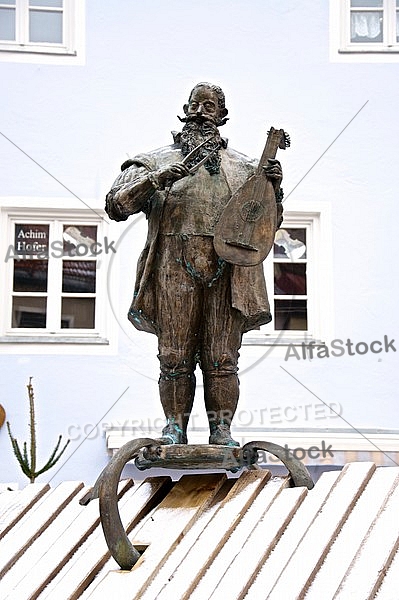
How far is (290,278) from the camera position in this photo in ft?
42.6

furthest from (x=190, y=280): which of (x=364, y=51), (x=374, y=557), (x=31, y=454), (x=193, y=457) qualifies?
(x=364, y=51)

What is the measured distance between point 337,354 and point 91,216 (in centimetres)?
272

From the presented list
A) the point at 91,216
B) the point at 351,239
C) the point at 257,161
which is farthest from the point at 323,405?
the point at 257,161

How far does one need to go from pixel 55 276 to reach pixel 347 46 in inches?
148

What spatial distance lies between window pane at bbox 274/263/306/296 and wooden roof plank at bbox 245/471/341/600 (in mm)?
7646

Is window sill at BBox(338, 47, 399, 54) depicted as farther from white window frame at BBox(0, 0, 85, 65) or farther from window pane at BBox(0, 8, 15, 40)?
window pane at BBox(0, 8, 15, 40)

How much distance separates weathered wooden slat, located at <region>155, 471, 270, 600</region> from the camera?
480cm

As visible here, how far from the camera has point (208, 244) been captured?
5.81m

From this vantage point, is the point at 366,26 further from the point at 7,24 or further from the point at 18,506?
the point at 18,506

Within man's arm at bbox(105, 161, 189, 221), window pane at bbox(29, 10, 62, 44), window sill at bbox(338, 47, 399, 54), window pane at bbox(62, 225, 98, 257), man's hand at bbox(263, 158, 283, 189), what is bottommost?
man's arm at bbox(105, 161, 189, 221)

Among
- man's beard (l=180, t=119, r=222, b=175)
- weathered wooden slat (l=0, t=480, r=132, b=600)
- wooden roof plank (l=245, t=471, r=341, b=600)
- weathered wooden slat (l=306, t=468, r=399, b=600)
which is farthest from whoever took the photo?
man's beard (l=180, t=119, r=222, b=175)

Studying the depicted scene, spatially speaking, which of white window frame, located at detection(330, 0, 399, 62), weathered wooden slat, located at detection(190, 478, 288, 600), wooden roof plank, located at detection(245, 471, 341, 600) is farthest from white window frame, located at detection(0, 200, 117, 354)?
wooden roof plank, located at detection(245, 471, 341, 600)

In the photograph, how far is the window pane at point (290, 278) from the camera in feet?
42.5

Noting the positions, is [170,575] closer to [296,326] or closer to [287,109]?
[296,326]
